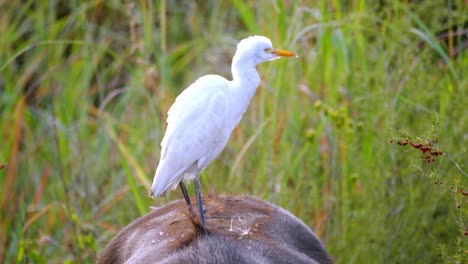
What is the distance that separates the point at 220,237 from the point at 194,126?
478mm

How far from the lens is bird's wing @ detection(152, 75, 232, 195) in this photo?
3.12 metres

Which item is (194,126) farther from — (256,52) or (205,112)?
(256,52)

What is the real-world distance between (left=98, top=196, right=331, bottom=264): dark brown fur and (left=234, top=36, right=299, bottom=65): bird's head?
602 millimetres

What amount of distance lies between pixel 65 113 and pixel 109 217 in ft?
2.70

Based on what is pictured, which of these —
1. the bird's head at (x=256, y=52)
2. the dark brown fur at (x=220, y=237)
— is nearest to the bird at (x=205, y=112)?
the bird's head at (x=256, y=52)

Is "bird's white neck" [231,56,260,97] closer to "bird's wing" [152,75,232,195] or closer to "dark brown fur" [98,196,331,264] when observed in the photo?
"bird's wing" [152,75,232,195]

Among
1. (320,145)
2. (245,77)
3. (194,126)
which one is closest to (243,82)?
(245,77)

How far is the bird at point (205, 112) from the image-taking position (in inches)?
123

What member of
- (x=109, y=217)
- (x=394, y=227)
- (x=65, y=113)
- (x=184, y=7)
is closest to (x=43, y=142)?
(x=65, y=113)

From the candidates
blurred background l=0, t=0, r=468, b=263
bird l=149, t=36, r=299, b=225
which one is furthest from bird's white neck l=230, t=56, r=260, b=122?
blurred background l=0, t=0, r=468, b=263

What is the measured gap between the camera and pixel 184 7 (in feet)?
24.6

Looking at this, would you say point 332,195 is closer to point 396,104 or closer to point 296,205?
point 296,205

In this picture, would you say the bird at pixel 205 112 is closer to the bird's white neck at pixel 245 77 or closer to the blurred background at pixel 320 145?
the bird's white neck at pixel 245 77

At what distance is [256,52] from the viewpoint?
10.4 ft
